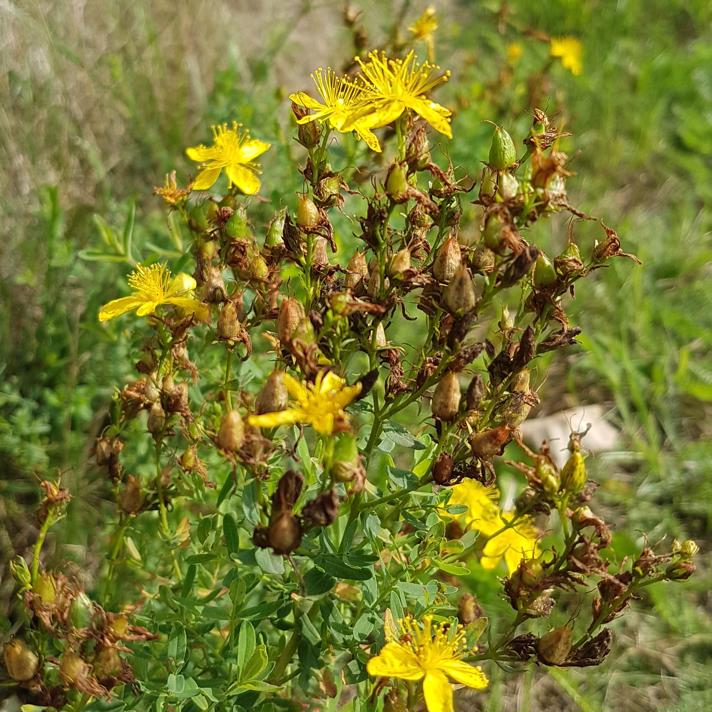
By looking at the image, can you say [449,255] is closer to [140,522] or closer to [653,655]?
[140,522]

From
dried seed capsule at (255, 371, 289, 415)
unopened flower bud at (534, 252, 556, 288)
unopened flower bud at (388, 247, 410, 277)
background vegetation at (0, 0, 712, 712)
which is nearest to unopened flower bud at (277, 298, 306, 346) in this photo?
dried seed capsule at (255, 371, 289, 415)

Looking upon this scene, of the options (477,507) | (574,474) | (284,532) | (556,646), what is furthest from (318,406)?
(477,507)

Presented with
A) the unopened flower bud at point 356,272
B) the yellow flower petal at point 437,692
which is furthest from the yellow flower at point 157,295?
the yellow flower petal at point 437,692

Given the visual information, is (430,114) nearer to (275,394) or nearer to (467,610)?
(275,394)

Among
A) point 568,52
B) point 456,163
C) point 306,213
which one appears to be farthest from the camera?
point 568,52

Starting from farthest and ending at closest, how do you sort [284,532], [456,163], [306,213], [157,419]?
[456,163] → [157,419] → [306,213] → [284,532]

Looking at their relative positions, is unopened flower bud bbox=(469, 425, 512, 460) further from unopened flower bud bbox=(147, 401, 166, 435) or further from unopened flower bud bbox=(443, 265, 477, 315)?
unopened flower bud bbox=(147, 401, 166, 435)

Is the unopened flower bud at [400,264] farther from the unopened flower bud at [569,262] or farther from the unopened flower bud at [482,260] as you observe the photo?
the unopened flower bud at [569,262]
